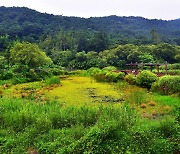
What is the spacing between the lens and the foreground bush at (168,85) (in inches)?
810

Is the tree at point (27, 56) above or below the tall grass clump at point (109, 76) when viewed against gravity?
above

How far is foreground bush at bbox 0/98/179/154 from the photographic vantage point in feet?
33.1

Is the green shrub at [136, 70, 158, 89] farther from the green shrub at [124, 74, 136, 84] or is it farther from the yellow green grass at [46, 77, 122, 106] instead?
the yellow green grass at [46, 77, 122, 106]

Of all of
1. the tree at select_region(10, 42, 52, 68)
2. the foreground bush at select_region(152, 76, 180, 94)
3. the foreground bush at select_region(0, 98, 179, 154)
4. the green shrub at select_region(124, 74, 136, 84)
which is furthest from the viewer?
the tree at select_region(10, 42, 52, 68)

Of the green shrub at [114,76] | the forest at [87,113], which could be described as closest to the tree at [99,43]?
the forest at [87,113]

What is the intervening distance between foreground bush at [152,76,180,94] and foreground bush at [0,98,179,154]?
9.17m

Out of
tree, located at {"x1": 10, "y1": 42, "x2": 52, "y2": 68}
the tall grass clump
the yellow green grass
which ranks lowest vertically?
the yellow green grass

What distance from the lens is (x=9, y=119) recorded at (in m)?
12.3

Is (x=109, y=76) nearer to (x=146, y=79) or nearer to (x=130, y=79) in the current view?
(x=130, y=79)

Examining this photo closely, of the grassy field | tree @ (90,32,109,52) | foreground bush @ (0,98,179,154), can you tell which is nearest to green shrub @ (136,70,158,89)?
the grassy field

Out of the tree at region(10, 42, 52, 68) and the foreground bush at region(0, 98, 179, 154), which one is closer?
the foreground bush at region(0, 98, 179, 154)

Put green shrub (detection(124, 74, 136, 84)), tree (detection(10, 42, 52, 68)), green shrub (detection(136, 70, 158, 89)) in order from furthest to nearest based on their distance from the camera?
1. tree (detection(10, 42, 52, 68))
2. green shrub (detection(124, 74, 136, 84))
3. green shrub (detection(136, 70, 158, 89))

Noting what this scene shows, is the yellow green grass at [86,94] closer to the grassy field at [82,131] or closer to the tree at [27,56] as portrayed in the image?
the grassy field at [82,131]

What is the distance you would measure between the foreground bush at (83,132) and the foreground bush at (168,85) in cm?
917
